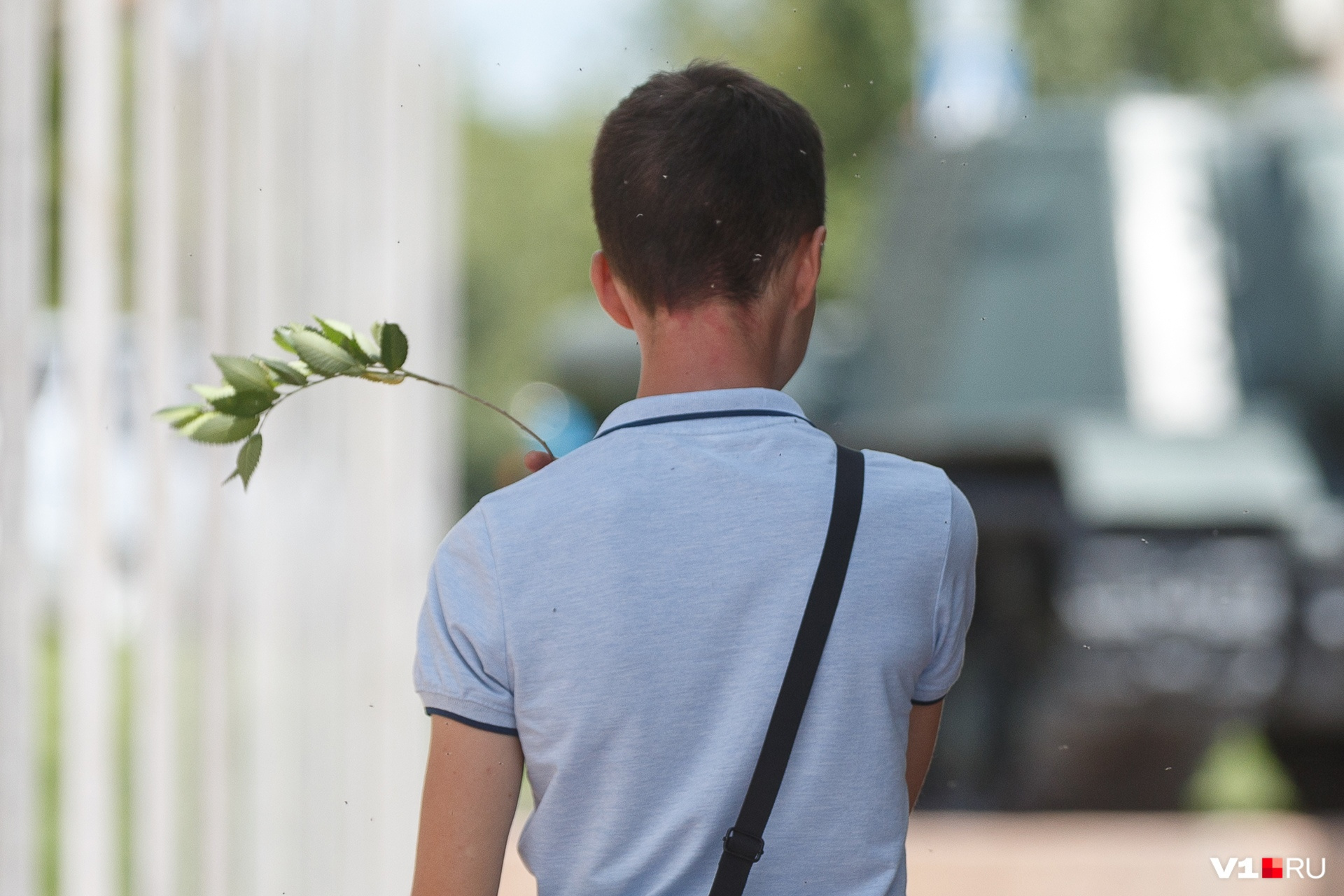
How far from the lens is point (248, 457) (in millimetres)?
1326

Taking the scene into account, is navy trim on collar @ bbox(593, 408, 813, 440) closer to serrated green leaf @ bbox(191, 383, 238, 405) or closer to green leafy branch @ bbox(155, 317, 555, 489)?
green leafy branch @ bbox(155, 317, 555, 489)

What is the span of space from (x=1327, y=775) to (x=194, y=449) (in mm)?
6288

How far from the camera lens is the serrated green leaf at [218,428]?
132cm

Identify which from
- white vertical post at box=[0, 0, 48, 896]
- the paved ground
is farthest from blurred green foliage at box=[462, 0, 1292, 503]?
white vertical post at box=[0, 0, 48, 896]

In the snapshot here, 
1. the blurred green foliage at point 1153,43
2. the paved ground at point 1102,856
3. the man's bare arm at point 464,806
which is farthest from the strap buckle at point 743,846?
the blurred green foliage at point 1153,43

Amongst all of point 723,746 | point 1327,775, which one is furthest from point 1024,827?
point 723,746

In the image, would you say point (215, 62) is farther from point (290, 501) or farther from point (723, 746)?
point (723, 746)

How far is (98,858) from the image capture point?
2131mm

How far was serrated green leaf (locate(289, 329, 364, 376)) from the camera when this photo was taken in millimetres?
1343

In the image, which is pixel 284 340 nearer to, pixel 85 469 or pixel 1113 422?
pixel 85 469

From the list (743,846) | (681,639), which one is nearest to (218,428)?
(681,639)

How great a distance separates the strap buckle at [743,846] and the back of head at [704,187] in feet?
1.33

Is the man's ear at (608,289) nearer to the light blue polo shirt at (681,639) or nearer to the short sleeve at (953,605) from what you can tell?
the light blue polo shirt at (681,639)

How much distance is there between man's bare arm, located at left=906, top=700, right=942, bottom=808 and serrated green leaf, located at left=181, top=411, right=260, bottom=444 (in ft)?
2.05
